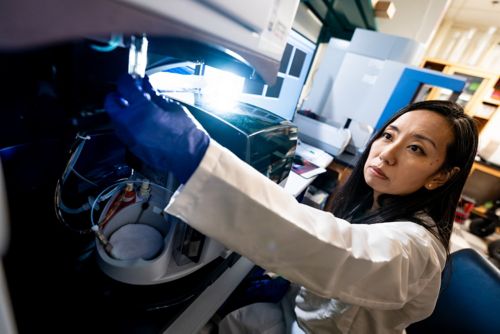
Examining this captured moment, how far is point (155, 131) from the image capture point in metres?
0.38

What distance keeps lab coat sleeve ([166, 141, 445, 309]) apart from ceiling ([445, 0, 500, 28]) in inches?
154

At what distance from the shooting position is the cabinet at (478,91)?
10.5 ft

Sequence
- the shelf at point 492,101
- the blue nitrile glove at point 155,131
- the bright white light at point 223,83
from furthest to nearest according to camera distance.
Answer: the shelf at point 492,101, the bright white light at point 223,83, the blue nitrile glove at point 155,131

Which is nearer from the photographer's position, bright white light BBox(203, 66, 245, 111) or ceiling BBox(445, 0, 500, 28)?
bright white light BBox(203, 66, 245, 111)

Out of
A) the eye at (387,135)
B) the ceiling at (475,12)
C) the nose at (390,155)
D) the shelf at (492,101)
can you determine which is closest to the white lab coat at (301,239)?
the nose at (390,155)

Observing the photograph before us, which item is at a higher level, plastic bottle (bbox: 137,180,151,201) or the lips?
the lips

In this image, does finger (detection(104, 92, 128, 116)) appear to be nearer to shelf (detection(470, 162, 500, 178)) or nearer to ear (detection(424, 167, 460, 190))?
ear (detection(424, 167, 460, 190))

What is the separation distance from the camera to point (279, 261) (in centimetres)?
43

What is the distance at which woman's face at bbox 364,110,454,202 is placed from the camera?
0.67 meters

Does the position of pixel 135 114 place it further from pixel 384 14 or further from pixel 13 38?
pixel 384 14

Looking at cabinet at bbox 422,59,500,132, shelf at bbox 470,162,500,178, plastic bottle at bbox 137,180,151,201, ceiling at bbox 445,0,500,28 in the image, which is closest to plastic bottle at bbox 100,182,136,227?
plastic bottle at bbox 137,180,151,201

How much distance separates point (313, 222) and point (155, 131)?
338 millimetres

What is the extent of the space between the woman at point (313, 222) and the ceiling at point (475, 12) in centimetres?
349

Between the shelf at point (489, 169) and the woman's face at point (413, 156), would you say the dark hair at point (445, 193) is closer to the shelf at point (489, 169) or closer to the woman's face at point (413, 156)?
the woman's face at point (413, 156)
